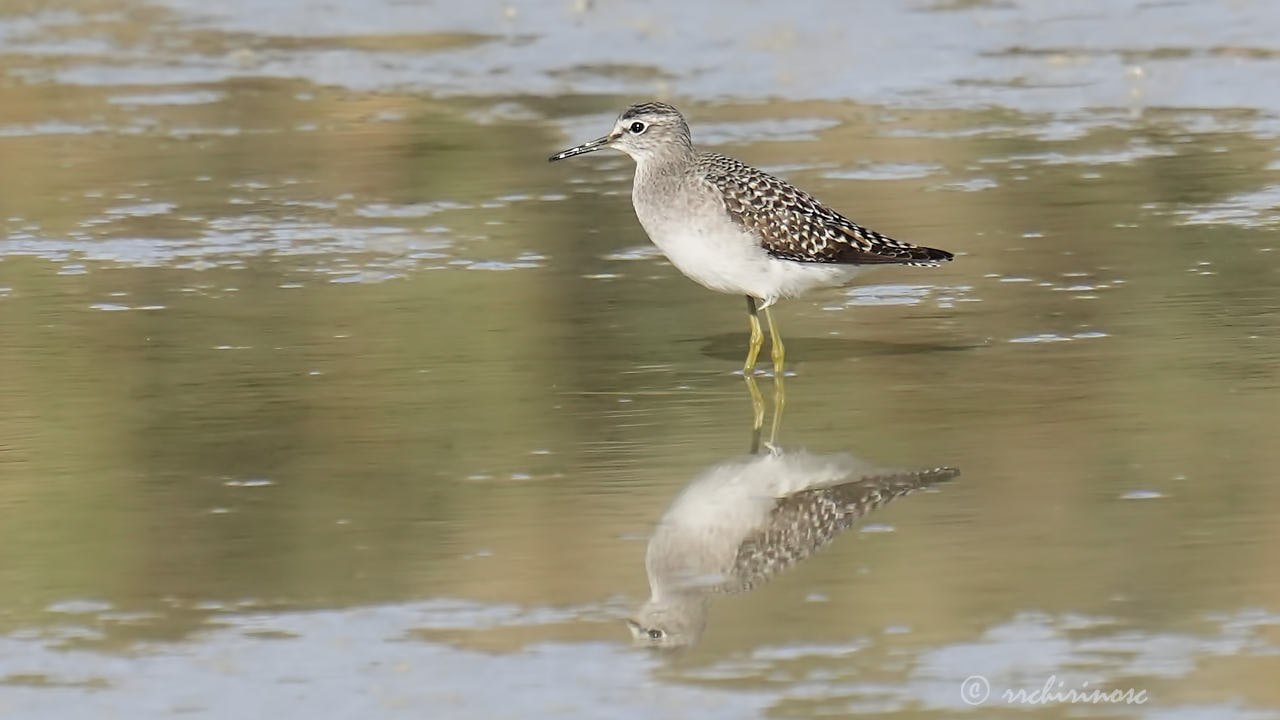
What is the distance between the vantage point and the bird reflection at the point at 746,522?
20.5ft

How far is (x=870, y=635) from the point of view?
600cm

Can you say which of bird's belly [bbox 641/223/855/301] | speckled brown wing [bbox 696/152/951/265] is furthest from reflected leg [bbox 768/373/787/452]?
speckled brown wing [bbox 696/152/951/265]

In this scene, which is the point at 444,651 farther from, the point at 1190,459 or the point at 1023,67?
the point at 1023,67

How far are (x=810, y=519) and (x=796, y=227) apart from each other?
275 centimetres

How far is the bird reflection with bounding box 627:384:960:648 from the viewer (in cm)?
626

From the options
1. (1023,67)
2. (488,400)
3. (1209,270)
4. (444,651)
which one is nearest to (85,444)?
(488,400)

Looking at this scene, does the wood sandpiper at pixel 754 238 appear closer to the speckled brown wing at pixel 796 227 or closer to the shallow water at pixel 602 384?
the speckled brown wing at pixel 796 227

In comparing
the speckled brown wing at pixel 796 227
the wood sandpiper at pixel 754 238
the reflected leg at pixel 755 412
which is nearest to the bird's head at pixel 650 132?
the wood sandpiper at pixel 754 238

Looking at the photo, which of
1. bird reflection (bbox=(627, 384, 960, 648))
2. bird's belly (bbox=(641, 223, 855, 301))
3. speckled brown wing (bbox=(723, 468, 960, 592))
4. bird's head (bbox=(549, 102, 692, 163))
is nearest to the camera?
bird reflection (bbox=(627, 384, 960, 648))

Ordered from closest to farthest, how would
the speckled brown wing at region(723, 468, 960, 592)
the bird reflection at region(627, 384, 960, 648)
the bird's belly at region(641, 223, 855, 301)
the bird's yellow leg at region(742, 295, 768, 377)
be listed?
the bird reflection at region(627, 384, 960, 648), the speckled brown wing at region(723, 468, 960, 592), the bird's yellow leg at region(742, 295, 768, 377), the bird's belly at region(641, 223, 855, 301)

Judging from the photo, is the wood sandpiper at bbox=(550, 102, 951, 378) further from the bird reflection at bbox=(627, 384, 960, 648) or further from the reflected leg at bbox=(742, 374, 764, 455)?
the bird reflection at bbox=(627, 384, 960, 648)

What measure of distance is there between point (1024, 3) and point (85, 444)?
1269 cm

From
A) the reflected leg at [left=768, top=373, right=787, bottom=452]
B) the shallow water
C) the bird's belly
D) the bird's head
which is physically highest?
the bird's head

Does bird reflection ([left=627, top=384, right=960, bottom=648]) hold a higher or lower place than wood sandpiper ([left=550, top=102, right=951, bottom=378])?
lower
